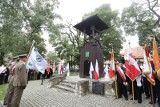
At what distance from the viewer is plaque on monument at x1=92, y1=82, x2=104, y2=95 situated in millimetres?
8109

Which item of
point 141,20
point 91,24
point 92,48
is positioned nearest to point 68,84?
point 92,48

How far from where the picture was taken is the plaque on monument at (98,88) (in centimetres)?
811

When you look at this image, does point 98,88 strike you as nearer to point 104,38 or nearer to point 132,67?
point 132,67

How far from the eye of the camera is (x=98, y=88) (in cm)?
827

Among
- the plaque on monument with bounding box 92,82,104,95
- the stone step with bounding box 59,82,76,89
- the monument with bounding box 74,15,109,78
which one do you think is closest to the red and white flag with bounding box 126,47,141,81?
the plaque on monument with bounding box 92,82,104,95

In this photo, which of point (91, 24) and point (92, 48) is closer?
point (92, 48)

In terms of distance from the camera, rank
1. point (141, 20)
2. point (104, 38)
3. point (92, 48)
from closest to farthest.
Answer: point (92, 48)
point (141, 20)
point (104, 38)

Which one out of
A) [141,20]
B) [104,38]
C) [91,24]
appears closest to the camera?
[91,24]

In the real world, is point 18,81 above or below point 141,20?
below

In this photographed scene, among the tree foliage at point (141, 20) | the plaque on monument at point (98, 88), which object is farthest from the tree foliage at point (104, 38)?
the plaque on monument at point (98, 88)

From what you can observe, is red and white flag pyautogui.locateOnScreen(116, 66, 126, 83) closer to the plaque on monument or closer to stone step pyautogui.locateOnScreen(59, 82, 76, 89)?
the plaque on monument

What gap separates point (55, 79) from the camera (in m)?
10.7

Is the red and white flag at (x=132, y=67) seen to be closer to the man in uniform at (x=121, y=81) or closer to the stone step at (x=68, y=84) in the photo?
the man in uniform at (x=121, y=81)

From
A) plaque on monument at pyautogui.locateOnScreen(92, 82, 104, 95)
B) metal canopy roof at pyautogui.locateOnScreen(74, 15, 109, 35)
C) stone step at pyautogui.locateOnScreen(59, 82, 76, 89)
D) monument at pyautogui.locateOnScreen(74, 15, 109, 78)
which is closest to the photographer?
plaque on monument at pyautogui.locateOnScreen(92, 82, 104, 95)
